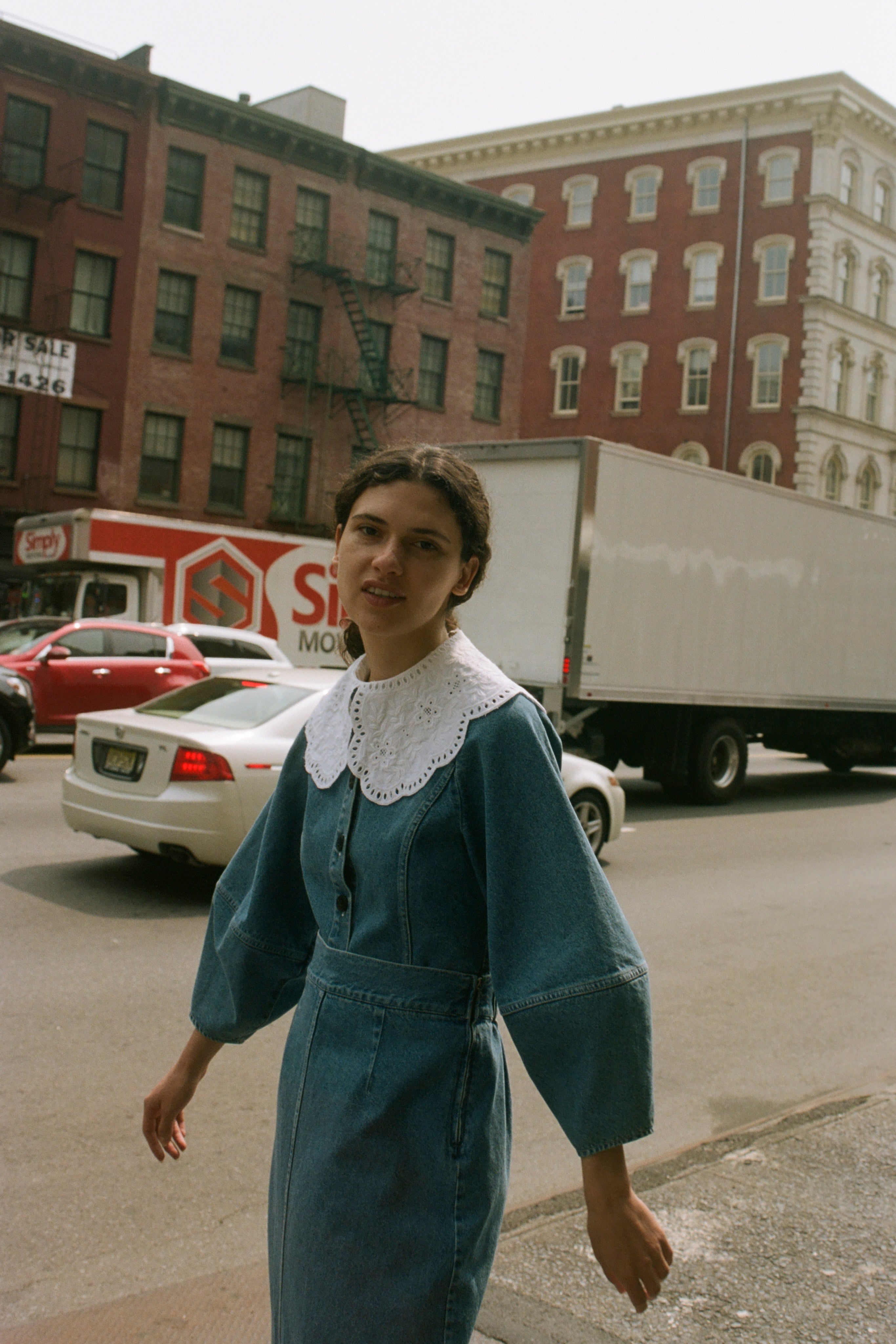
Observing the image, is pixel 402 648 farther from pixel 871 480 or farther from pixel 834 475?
pixel 871 480

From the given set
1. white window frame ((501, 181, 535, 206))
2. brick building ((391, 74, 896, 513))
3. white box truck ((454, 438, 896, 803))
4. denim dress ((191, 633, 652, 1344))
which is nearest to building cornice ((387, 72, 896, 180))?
brick building ((391, 74, 896, 513))

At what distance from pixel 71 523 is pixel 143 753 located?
1390 centimetres

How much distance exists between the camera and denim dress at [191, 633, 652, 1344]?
1766 mm

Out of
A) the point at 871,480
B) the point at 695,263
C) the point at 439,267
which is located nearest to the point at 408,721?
the point at 439,267

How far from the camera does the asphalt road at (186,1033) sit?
12.3 ft

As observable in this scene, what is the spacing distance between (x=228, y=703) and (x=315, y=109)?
101ft

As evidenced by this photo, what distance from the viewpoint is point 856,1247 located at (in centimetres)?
356

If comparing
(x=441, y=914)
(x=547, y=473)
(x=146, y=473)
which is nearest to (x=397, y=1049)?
(x=441, y=914)

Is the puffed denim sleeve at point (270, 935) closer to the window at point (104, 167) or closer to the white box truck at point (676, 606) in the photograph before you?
the white box truck at point (676, 606)

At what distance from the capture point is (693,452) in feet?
154

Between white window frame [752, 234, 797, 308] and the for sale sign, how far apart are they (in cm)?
2650

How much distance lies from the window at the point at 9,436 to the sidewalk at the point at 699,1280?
27.2m

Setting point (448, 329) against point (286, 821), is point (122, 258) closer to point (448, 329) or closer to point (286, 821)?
point (448, 329)

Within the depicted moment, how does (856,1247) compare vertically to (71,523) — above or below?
below
